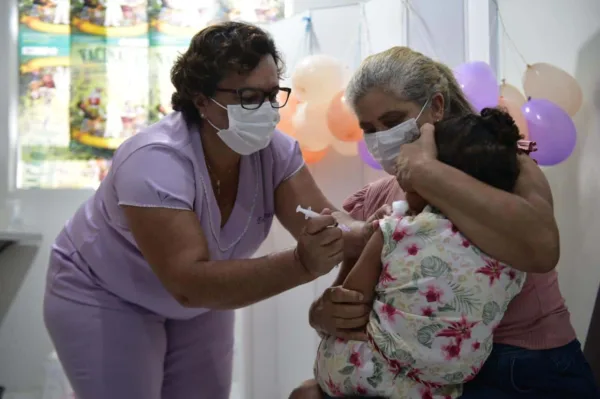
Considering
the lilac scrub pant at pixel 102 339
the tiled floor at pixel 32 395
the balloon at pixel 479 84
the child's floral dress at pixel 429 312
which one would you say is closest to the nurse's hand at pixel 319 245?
the child's floral dress at pixel 429 312

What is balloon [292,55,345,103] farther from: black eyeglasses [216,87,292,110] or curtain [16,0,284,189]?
curtain [16,0,284,189]

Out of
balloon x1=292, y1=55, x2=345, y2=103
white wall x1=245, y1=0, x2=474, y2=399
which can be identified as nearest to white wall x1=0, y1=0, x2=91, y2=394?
white wall x1=245, y1=0, x2=474, y2=399

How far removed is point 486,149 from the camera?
3.84 feet

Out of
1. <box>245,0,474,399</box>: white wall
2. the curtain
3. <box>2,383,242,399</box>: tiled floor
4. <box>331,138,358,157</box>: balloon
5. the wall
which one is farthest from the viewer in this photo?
the curtain

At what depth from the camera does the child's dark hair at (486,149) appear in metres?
1.17

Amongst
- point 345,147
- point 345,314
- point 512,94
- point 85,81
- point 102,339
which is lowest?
point 102,339

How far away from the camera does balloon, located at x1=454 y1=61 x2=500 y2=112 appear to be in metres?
2.10

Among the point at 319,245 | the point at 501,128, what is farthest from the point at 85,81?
the point at 501,128

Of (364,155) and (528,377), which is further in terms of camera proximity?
(364,155)

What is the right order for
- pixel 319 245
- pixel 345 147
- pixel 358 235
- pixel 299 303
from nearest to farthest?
pixel 319 245
pixel 358 235
pixel 345 147
pixel 299 303

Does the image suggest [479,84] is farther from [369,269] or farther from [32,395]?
[32,395]

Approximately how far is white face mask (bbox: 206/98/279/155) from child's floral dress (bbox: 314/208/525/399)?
478 millimetres

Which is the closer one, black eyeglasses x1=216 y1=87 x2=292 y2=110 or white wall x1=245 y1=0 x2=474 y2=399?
Result: black eyeglasses x1=216 y1=87 x2=292 y2=110

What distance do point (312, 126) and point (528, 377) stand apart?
1.44 meters
